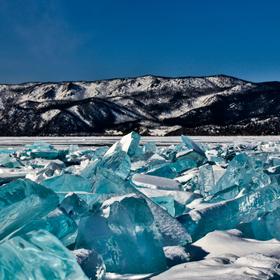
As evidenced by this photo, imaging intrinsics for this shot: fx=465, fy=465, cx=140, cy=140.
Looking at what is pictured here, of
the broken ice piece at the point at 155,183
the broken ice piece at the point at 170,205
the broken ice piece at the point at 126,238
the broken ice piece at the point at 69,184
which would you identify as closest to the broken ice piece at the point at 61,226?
the broken ice piece at the point at 126,238

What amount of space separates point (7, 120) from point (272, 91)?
49092 mm

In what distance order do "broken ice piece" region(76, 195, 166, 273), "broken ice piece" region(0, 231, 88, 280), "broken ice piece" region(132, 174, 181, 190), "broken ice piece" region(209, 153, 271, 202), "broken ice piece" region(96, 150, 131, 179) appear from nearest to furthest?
"broken ice piece" region(0, 231, 88, 280), "broken ice piece" region(76, 195, 166, 273), "broken ice piece" region(209, 153, 271, 202), "broken ice piece" region(132, 174, 181, 190), "broken ice piece" region(96, 150, 131, 179)

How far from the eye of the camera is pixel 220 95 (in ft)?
295

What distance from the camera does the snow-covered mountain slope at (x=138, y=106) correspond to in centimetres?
7481

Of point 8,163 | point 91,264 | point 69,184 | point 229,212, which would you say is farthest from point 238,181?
point 8,163

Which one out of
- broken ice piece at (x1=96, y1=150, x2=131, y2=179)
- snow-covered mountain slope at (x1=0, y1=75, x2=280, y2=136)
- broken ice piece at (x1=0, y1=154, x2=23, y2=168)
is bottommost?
broken ice piece at (x1=96, y1=150, x2=131, y2=179)

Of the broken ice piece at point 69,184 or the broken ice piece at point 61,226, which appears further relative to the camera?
the broken ice piece at point 69,184

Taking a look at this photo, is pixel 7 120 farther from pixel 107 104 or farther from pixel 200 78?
pixel 200 78

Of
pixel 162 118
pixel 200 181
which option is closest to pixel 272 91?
pixel 162 118

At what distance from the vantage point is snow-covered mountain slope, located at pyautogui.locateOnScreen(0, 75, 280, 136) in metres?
74.8

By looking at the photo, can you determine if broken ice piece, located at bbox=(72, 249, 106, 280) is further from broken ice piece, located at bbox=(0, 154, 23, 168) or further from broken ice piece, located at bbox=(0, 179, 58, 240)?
broken ice piece, located at bbox=(0, 154, 23, 168)

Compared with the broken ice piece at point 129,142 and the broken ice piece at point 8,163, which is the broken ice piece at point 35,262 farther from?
the broken ice piece at point 8,163

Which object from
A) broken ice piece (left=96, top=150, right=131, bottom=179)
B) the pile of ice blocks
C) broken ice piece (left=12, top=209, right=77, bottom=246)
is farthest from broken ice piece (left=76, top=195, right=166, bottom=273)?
broken ice piece (left=96, top=150, right=131, bottom=179)

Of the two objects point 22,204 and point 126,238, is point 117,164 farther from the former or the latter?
point 22,204
